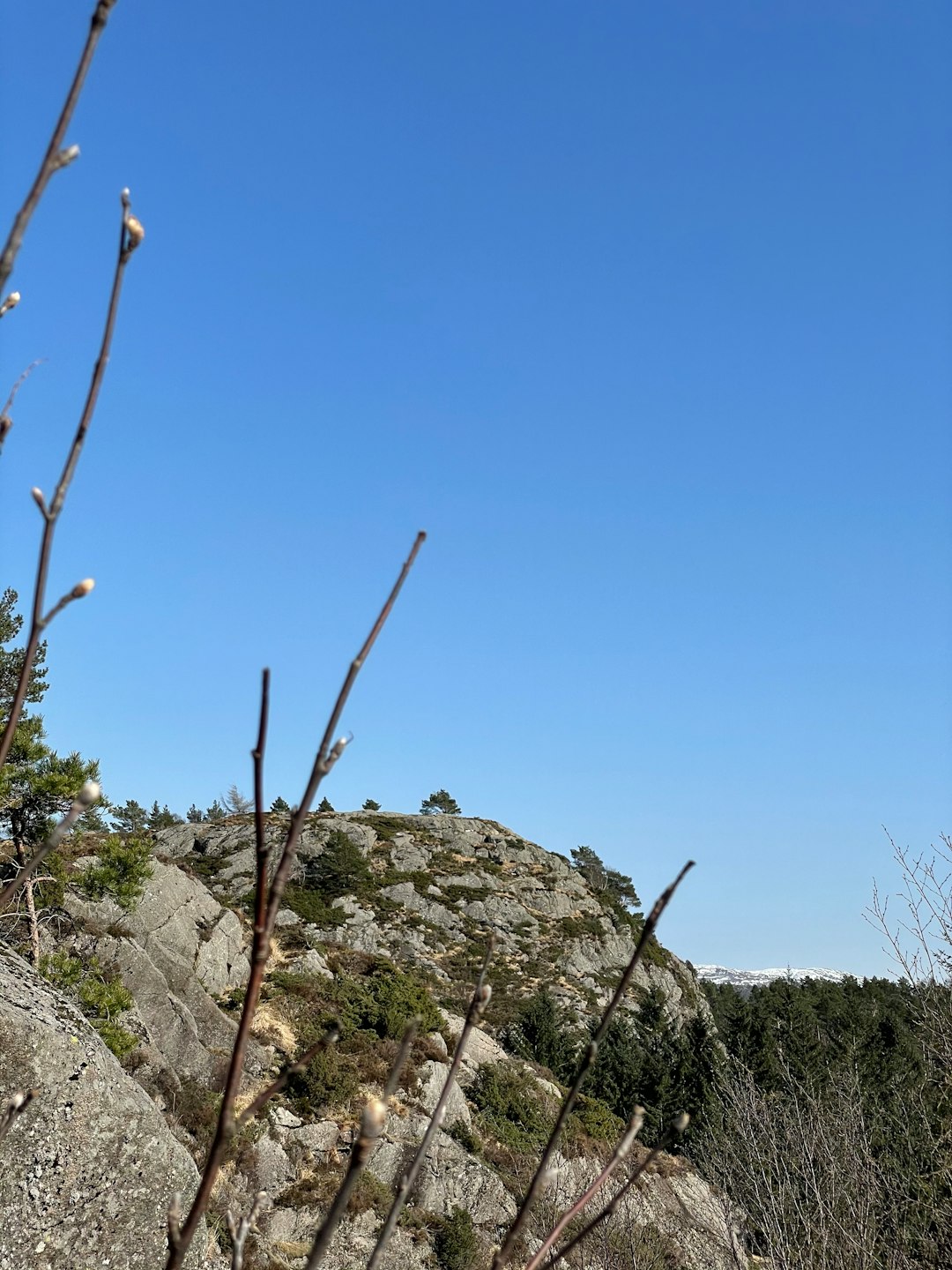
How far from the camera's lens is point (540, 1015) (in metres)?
26.0

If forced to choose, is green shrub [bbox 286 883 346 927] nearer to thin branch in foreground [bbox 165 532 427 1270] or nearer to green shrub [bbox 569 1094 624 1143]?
green shrub [bbox 569 1094 624 1143]

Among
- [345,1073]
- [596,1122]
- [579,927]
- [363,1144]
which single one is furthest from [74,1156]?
[579,927]

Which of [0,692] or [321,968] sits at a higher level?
[0,692]

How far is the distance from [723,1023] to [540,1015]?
1335 cm

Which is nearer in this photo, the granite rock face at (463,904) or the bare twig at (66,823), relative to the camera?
the bare twig at (66,823)

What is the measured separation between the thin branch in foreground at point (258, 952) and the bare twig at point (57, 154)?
0.43m

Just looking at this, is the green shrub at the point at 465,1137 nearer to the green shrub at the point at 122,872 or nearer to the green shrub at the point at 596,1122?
the green shrub at the point at 596,1122

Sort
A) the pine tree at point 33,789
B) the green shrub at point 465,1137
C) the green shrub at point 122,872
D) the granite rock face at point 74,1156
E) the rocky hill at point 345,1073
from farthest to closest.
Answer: the green shrub at point 465,1137
the green shrub at point 122,872
the rocky hill at point 345,1073
the pine tree at point 33,789
the granite rock face at point 74,1156

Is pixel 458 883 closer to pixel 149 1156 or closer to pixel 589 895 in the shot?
pixel 589 895

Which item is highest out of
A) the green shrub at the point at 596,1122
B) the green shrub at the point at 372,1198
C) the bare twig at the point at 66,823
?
the bare twig at the point at 66,823

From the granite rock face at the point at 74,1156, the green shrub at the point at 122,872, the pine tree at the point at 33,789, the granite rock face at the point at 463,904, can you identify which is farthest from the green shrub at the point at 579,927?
the granite rock face at the point at 74,1156

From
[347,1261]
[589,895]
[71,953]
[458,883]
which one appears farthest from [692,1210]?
[589,895]

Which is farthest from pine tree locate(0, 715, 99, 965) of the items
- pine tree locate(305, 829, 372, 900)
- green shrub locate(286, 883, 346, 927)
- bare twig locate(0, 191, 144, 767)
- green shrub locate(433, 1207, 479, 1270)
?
pine tree locate(305, 829, 372, 900)

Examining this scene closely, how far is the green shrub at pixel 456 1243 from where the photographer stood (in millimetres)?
14266
